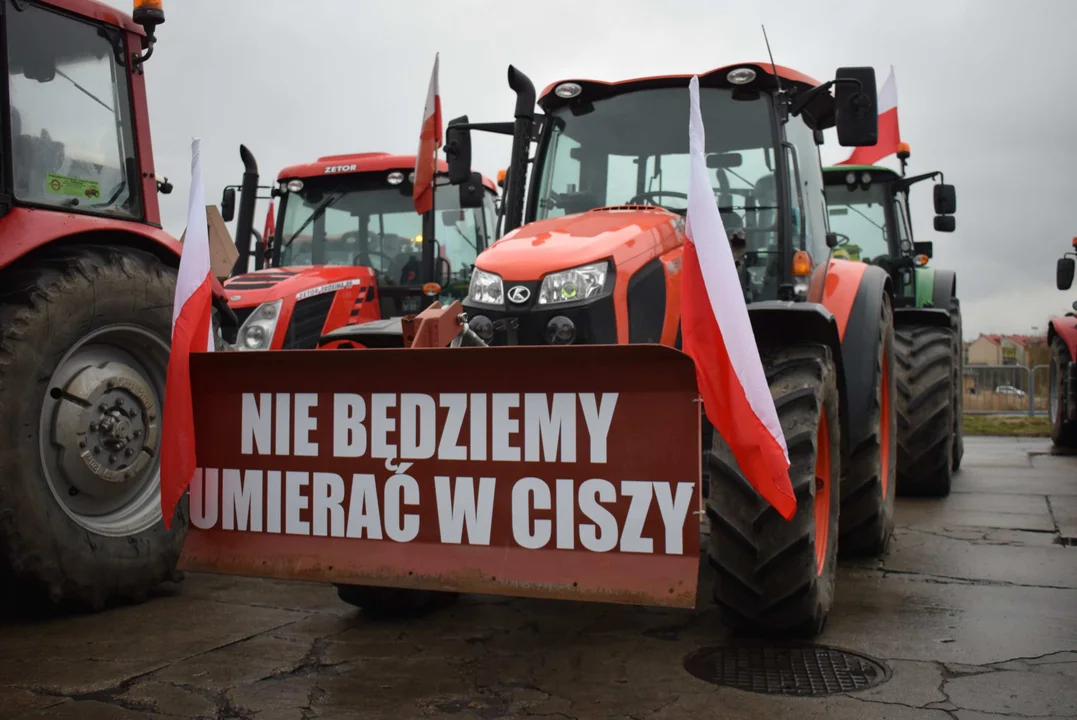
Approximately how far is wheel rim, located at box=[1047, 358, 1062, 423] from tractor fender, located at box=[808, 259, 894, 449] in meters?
8.74

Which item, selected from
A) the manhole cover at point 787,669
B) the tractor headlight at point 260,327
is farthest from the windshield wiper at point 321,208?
the manhole cover at point 787,669

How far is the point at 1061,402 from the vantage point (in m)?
13.0

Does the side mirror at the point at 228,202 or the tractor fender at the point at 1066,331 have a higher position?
the side mirror at the point at 228,202

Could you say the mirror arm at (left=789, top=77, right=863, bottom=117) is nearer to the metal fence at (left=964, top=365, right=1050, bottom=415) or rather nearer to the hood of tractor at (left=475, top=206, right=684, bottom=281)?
the hood of tractor at (left=475, top=206, right=684, bottom=281)

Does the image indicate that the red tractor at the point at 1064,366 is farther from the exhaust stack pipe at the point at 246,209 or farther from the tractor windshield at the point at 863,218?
A: the exhaust stack pipe at the point at 246,209

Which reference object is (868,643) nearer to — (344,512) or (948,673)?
(948,673)

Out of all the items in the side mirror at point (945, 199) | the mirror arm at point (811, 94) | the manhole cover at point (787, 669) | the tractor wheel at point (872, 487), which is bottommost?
the manhole cover at point (787, 669)

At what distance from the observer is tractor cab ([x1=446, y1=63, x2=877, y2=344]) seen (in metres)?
4.54

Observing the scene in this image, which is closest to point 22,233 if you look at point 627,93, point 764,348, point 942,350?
point 627,93

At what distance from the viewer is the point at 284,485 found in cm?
403

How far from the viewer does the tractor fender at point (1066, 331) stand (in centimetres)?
1273

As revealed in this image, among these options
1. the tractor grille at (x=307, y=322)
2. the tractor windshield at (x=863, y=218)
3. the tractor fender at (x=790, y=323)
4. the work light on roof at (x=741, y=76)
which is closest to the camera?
the tractor fender at (x=790, y=323)

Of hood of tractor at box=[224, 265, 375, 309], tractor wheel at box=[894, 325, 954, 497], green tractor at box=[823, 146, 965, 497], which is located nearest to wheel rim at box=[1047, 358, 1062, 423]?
green tractor at box=[823, 146, 965, 497]

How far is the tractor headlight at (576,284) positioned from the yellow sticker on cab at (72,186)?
229 centimetres
